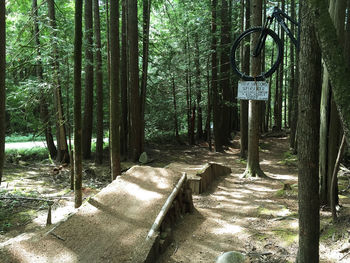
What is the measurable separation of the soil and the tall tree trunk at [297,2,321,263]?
1048 millimetres

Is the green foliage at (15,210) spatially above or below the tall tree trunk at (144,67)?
below

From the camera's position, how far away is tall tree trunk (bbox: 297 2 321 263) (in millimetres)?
2885

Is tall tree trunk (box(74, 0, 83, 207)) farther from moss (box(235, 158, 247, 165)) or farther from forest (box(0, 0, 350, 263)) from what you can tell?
moss (box(235, 158, 247, 165))

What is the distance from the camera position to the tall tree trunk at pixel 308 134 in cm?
288

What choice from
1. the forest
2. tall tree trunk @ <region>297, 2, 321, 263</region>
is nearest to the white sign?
the forest

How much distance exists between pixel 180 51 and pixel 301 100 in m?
16.6

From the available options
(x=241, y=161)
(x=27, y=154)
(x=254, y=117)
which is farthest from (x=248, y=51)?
(x=27, y=154)

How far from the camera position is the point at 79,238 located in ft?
14.4

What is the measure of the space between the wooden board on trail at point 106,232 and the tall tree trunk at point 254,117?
4.42 metres

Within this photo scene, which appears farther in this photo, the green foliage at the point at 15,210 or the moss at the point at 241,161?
the moss at the point at 241,161

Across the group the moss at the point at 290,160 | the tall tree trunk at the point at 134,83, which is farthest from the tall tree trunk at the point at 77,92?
the moss at the point at 290,160

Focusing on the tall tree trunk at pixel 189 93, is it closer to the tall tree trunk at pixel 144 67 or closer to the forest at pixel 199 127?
the forest at pixel 199 127

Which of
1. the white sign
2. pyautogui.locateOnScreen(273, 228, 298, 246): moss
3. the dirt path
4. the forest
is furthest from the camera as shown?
the white sign

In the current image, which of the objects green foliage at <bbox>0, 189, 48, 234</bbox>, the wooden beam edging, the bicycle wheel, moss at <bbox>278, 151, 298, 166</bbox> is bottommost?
green foliage at <bbox>0, 189, 48, 234</bbox>
